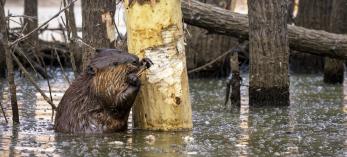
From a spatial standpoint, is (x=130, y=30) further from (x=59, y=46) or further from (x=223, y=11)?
(x=59, y=46)

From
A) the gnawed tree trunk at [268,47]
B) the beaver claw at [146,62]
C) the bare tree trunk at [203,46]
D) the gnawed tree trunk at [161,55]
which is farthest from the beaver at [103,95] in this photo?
the bare tree trunk at [203,46]

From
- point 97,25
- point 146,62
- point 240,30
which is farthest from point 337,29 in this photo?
point 146,62

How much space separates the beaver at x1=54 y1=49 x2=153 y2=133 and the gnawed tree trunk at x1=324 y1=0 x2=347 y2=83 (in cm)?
632

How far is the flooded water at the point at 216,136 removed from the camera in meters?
6.98

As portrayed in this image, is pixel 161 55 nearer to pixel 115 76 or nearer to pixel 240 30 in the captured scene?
pixel 115 76

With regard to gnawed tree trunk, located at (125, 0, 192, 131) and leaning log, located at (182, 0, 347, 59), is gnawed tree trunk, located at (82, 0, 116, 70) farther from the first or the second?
leaning log, located at (182, 0, 347, 59)

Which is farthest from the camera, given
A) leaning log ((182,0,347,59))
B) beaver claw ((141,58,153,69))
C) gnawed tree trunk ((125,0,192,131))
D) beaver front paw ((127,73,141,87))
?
leaning log ((182,0,347,59))

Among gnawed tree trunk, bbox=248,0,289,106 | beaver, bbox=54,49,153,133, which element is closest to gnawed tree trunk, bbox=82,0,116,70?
beaver, bbox=54,49,153,133

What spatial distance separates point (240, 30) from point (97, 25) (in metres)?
3.09

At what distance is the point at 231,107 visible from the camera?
10516 mm

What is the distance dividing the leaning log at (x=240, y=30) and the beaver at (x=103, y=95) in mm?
3687

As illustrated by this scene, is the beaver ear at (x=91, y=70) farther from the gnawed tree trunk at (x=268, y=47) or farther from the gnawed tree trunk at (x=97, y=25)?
the gnawed tree trunk at (x=268, y=47)

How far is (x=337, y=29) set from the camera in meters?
13.5

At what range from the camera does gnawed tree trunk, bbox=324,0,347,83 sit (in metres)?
13.5
